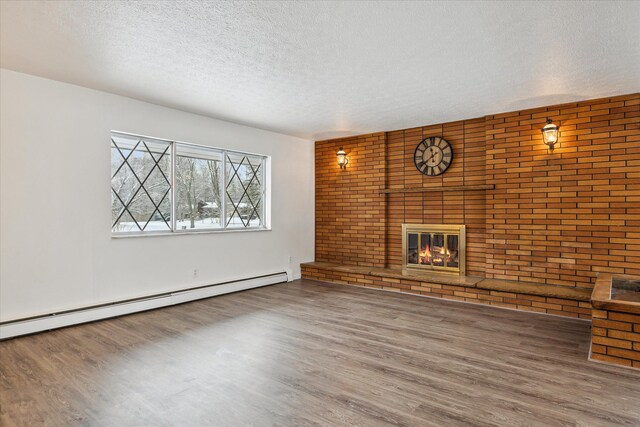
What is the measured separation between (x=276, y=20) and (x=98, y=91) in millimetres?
2655

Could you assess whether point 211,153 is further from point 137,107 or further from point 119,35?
point 119,35

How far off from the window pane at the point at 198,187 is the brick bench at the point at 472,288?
2.15 metres

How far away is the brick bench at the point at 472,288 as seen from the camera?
4.21 m

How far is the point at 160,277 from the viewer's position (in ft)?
15.5

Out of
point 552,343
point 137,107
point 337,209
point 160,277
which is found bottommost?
point 552,343

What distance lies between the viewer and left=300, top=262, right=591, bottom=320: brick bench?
421cm

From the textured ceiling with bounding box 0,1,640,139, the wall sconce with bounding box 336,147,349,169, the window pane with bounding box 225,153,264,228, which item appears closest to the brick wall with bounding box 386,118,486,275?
the wall sconce with bounding box 336,147,349,169

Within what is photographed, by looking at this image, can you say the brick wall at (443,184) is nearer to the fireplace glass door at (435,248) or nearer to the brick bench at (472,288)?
the fireplace glass door at (435,248)

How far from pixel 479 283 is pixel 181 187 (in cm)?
417

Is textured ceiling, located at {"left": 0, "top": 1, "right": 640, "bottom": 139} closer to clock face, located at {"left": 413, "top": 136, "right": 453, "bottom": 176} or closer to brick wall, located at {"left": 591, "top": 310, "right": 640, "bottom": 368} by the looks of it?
clock face, located at {"left": 413, "top": 136, "right": 453, "bottom": 176}

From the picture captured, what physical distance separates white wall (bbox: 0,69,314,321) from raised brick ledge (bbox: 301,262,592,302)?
2.33 meters

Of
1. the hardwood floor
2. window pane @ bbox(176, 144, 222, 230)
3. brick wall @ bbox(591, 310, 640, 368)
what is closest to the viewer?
the hardwood floor

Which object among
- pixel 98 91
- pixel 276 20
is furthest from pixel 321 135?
pixel 276 20

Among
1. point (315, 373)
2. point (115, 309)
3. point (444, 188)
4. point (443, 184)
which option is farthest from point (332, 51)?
point (115, 309)
